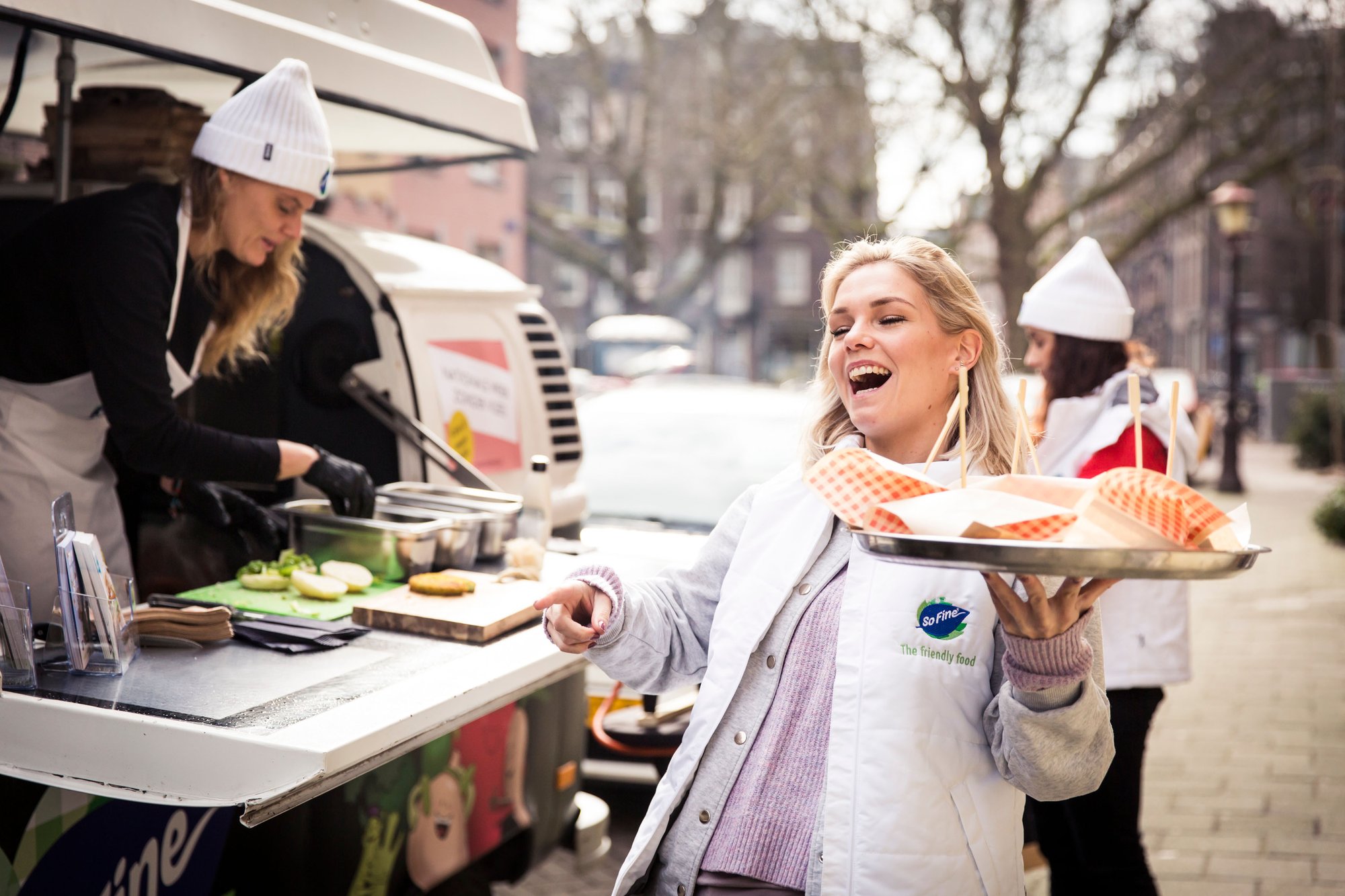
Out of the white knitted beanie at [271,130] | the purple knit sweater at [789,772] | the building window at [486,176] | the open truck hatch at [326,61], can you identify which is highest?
the building window at [486,176]

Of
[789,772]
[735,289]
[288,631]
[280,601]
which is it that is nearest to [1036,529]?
[789,772]

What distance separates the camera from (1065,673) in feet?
5.87

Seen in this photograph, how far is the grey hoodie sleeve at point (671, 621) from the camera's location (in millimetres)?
2227

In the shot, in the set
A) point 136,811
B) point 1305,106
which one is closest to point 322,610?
point 136,811

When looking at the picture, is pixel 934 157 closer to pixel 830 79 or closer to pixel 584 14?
pixel 830 79

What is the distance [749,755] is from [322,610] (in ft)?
4.20

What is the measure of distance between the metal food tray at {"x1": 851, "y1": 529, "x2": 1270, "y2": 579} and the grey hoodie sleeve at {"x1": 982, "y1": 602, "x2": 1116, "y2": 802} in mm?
334

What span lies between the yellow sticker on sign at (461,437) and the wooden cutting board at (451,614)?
130cm

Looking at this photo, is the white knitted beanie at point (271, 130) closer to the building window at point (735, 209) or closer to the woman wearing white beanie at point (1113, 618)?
the woman wearing white beanie at point (1113, 618)

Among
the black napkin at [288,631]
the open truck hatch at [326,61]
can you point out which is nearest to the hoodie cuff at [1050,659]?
the black napkin at [288,631]

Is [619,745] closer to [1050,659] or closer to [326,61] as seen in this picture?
[326,61]

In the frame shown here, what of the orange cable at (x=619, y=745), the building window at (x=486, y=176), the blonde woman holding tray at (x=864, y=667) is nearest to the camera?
the blonde woman holding tray at (x=864, y=667)

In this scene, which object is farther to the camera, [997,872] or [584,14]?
[584,14]

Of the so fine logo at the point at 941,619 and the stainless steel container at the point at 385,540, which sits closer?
the so fine logo at the point at 941,619
